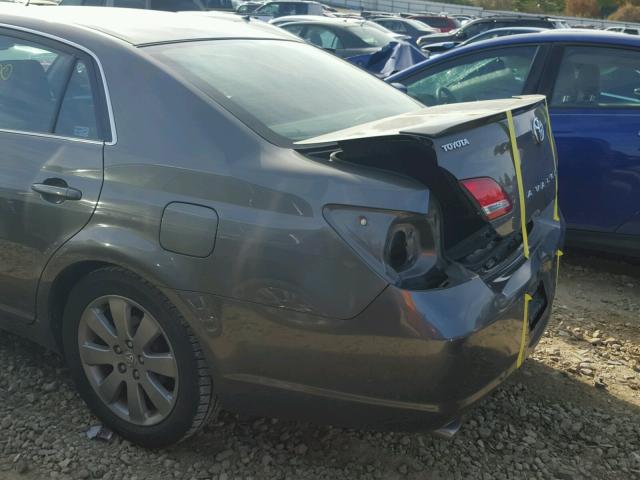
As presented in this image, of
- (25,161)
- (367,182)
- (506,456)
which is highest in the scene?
(367,182)

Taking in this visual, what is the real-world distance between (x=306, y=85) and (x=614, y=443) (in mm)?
1914

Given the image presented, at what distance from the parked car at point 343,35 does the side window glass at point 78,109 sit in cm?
921

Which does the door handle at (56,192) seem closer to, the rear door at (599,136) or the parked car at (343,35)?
the rear door at (599,136)

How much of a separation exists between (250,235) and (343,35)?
→ 34.3ft

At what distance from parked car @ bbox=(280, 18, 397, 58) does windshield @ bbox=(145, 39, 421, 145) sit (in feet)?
28.2

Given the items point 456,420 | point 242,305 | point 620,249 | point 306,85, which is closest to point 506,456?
point 456,420

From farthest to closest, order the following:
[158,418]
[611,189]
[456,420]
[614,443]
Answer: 1. [611,189]
2. [614,443]
3. [158,418]
4. [456,420]

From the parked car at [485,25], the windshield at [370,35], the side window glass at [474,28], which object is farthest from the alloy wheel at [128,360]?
the side window glass at [474,28]

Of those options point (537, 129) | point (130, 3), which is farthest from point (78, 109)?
point (130, 3)

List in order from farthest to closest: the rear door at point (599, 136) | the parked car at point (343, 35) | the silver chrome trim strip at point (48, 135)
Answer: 1. the parked car at point (343, 35)
2. the rear door at point (599, 136)
3. the silver chrome trim strip at point (48, 135)

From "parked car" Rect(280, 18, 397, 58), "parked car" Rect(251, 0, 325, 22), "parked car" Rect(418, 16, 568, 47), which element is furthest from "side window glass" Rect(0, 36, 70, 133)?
"parked car" Rect(251, 0, 325, 22)

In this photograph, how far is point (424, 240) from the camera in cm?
227

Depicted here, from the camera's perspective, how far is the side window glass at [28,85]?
2916 mm

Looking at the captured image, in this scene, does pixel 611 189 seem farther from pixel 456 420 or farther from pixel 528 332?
pixel 456 420
